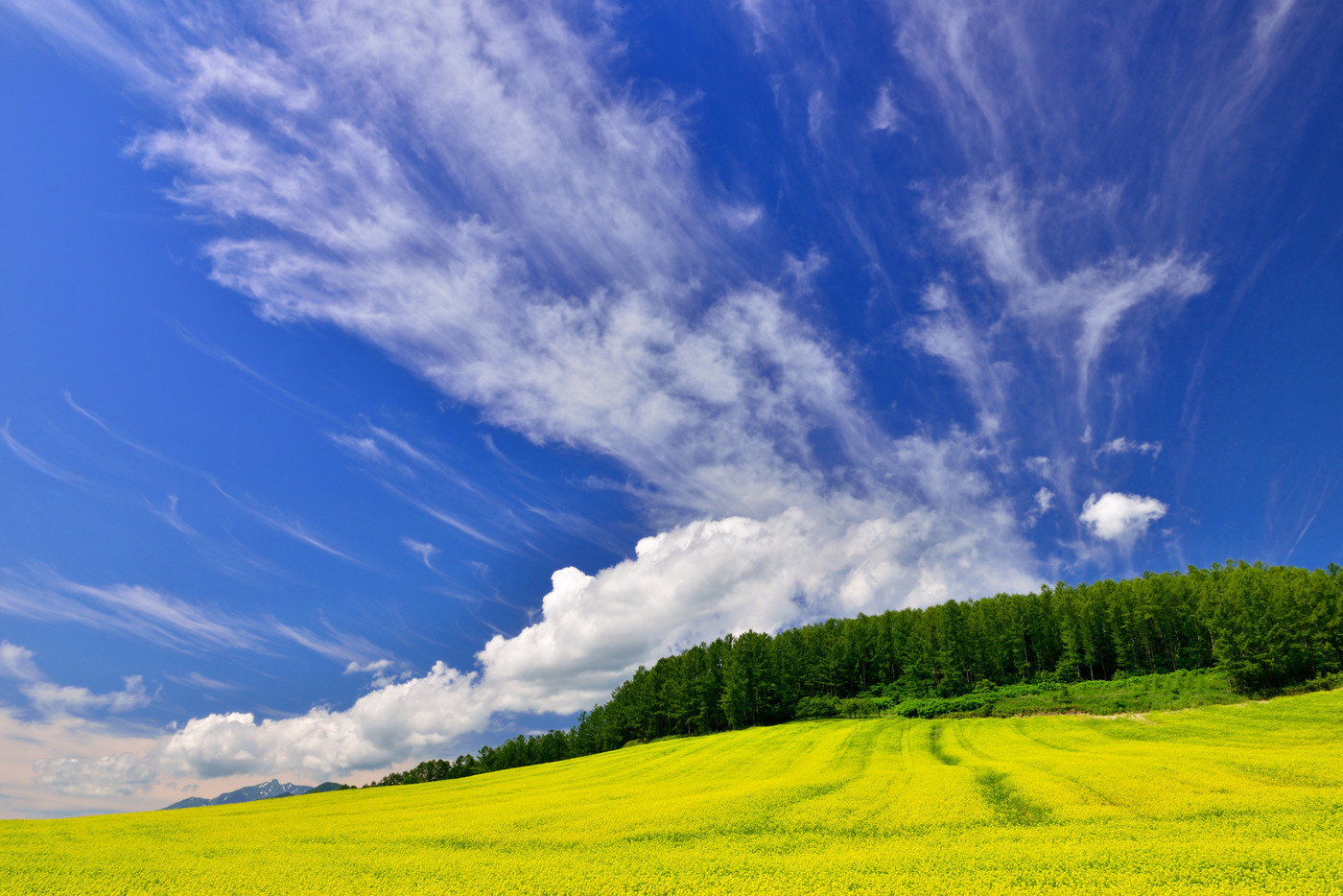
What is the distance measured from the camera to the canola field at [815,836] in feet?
81.7

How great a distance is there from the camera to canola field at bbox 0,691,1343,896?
81.7ft

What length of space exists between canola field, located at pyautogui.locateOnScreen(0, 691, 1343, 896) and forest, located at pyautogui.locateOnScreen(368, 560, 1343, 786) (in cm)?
5926

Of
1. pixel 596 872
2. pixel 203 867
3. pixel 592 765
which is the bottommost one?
pixel 592 765

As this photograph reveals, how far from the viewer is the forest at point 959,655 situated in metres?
103

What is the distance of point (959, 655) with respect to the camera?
131 metres

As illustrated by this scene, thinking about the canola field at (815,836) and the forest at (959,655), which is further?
the forest at (959,655)

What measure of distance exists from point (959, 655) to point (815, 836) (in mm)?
116653

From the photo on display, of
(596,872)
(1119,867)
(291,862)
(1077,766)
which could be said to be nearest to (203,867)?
(291,862)

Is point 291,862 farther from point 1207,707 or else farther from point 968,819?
point 1207,707

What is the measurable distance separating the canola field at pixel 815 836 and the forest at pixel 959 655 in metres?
59.3

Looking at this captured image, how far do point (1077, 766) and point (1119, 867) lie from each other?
24.2 meters

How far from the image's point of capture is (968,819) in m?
33.1

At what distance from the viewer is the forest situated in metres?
103

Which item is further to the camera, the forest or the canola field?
the forest
